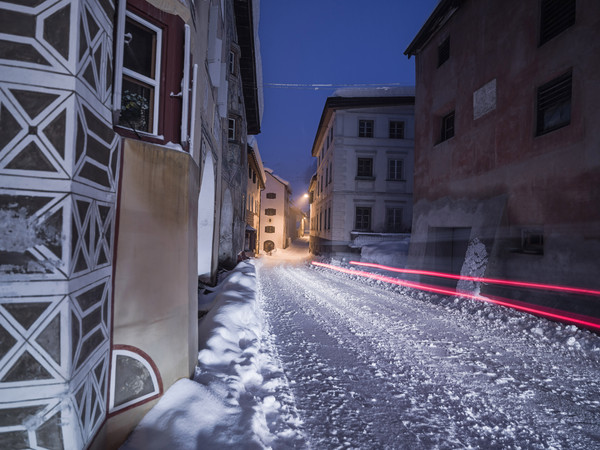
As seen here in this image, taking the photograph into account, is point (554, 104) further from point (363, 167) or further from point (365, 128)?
point (365, 128)

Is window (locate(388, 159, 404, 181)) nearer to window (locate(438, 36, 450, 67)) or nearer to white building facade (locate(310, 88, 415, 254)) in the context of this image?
white building facade (locate(310, 88, 415, 254))

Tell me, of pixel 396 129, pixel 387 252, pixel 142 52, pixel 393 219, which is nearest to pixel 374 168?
pixel 396 129

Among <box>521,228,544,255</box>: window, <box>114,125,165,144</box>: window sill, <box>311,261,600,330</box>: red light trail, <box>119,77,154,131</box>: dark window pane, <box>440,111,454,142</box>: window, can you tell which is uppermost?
<box>440,111,454,142</box>: window

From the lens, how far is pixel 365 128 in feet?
67.2

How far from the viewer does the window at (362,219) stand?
65.4ft

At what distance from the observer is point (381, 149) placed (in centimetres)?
2003

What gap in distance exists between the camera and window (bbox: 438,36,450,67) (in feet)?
35.0

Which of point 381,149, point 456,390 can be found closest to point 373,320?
point 456,390

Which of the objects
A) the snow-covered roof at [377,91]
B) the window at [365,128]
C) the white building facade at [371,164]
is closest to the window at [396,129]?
the white building facade at [371,164]

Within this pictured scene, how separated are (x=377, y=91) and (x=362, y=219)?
9157 millimetres

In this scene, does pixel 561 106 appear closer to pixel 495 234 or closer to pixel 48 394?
pixel 495 234

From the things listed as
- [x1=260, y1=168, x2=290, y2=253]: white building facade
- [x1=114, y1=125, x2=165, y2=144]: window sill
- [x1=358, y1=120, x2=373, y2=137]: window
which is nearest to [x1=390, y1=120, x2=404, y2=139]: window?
[x1=358, y1=120, x2=373, y2=137]: window

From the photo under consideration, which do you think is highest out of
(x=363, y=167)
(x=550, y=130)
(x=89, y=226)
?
(x=363, y=167)

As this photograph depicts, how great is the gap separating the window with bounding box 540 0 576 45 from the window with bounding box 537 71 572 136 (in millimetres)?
1182
